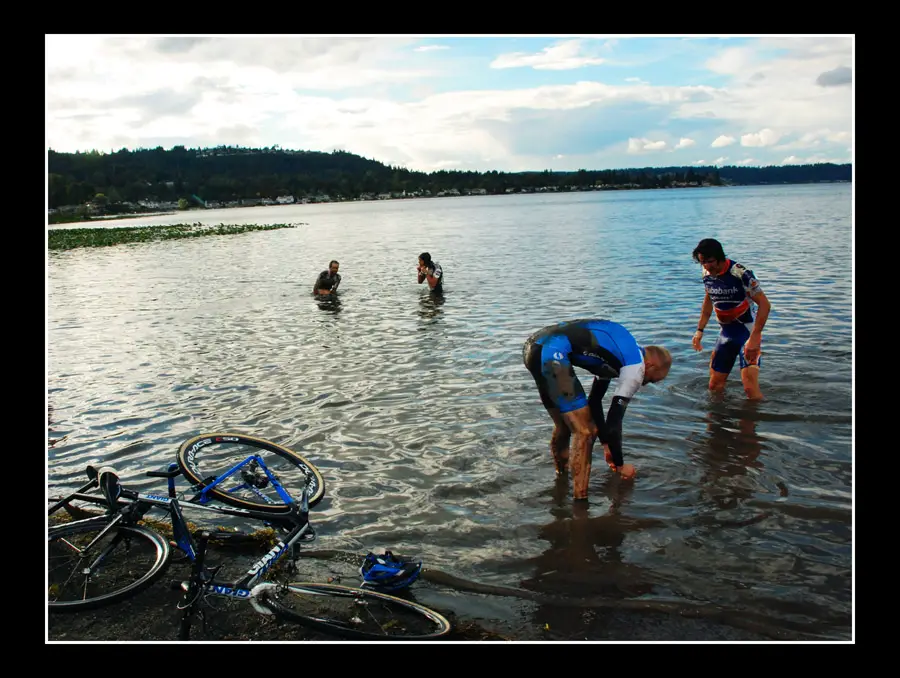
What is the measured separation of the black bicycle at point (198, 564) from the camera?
4.89 meters

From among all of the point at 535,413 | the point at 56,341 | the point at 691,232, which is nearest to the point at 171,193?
the point at 691,232

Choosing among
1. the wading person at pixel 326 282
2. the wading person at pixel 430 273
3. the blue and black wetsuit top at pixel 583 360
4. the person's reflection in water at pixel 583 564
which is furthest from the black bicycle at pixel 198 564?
the wading person at pixel 326 282

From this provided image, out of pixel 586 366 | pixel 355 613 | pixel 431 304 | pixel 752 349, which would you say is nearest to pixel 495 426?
pixel 586 366

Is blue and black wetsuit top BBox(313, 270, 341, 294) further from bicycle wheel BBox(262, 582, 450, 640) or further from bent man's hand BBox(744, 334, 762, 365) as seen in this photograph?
A: bicycle wheel BBox(262, 582, 450, 640)

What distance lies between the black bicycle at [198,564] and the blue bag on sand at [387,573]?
209 mm

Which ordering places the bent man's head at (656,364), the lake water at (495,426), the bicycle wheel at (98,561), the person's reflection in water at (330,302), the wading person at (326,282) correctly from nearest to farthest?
the bicycle wheel at (98,561)
the lake water at (495,426)
the bent man's head at (656,364)
the person's reflection in water at (330,302)
the wading person at (326,282)

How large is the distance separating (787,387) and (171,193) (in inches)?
6558

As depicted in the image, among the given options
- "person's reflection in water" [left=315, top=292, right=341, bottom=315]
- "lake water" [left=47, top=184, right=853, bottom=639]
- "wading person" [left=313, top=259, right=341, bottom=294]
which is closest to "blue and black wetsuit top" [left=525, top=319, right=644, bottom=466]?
"lake water" [left=47, top=184, right=853, bottom=639]

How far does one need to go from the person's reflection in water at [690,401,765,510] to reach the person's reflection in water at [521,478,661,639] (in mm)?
1023

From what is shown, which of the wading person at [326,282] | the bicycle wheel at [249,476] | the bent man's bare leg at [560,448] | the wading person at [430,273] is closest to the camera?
the bicycle wheel at [249,476]

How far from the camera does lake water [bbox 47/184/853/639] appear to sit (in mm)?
6160

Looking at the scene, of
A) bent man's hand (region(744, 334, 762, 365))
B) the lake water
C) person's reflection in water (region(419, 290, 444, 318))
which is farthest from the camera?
person's reflection in water (region(419, 290, 444, 318))

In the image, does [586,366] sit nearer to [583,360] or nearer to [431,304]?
[583,360]

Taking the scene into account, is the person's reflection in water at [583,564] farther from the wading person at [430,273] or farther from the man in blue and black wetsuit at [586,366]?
the wading person at [430,273]
